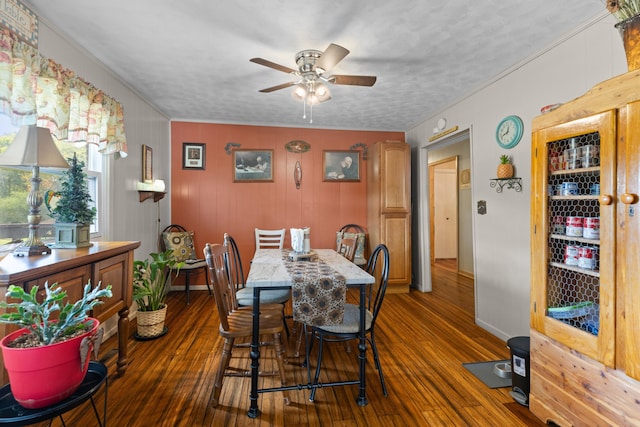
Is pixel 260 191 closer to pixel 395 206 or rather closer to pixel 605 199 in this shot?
pixel 395 206

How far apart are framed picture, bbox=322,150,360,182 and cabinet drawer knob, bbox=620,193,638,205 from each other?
3394 mm

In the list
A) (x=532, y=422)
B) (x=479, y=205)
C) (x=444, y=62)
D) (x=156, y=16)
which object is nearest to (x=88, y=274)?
(x=156, y=16)

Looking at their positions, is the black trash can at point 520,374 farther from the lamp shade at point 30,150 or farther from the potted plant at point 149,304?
the lamp shade at point 30,150

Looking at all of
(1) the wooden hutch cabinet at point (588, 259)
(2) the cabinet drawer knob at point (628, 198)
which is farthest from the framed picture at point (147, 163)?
(2) the cabinet drawer knob at point (628, 198)

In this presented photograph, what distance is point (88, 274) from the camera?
1.65 meters

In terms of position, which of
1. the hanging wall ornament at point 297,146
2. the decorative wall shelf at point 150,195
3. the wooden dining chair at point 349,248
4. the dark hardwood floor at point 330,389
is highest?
the hanging wall ornament at point 297,146

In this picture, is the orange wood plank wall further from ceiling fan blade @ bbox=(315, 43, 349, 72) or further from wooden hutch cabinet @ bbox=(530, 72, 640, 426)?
wooden hutch cabinet @ bbox=(530, 72, 640, 426)

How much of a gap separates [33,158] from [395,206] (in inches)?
143

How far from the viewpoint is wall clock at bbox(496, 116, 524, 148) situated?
2.52 metres

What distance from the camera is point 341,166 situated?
4555 mm

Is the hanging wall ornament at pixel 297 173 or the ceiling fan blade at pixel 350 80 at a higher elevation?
the ceiling fan blade at pixel 350 80

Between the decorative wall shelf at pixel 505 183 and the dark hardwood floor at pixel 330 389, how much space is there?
1.40m

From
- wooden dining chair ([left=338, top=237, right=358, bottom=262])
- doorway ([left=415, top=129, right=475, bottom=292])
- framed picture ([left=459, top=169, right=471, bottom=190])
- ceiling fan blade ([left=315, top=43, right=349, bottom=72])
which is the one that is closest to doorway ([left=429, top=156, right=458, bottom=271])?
doorway ([left=415, top=129, right=475, bottom=292])

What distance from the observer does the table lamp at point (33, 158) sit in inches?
59.8
